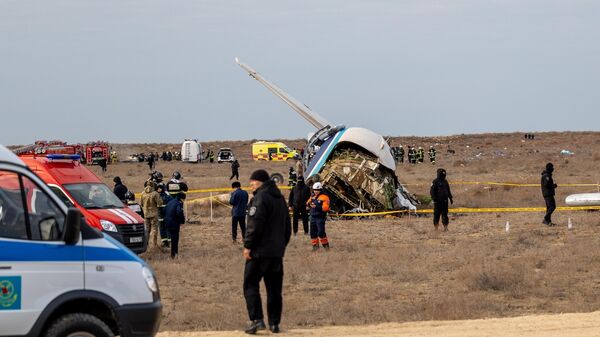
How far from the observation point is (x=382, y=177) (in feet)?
109

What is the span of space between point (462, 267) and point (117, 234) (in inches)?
260

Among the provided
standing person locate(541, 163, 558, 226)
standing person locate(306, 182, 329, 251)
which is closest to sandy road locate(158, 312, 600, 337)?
standing person locate(306, 182, 329, 251)

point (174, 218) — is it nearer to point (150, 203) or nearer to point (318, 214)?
point (150, 203)

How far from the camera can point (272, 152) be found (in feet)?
281

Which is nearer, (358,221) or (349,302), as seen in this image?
(349,302)

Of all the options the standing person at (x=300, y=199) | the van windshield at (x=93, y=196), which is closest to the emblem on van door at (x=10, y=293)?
the van windshield at (x=93, y=196)

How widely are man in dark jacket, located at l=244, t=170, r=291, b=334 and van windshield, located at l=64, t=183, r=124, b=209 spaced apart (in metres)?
8.74

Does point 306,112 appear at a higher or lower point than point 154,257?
higher

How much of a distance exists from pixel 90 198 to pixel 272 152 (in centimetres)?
6499

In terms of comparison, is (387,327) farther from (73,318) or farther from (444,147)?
(444,147)

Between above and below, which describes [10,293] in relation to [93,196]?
below

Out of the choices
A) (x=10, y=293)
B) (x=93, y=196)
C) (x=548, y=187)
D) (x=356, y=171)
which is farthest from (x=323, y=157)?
(x=10, y=293)

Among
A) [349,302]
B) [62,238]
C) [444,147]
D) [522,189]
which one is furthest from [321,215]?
[444,147]

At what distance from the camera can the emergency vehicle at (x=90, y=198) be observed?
19922 millimetres
